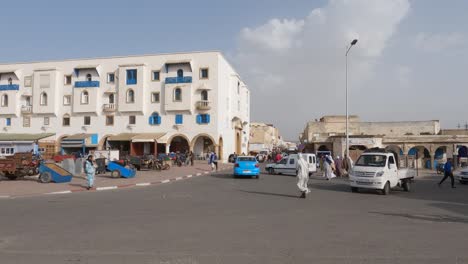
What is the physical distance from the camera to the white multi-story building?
4459 centimetres

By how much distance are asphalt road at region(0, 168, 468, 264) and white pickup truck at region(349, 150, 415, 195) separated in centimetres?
279

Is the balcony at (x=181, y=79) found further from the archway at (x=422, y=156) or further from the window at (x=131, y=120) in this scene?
the archway at (x=422, y=156)

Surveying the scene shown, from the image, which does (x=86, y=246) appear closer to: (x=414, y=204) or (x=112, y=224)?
(x=112, y=224)

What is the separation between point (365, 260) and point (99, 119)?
4585 centimetres

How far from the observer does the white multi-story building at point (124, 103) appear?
44594 mm

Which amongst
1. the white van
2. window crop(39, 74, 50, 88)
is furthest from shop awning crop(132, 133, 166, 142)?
the white van

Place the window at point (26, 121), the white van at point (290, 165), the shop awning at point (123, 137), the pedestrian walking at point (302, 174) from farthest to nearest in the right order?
the window at point (26, 121) → the shop awning at point (123, 137) → the white van at point (290, 165) → the pedestrian walking at point (302, 174)

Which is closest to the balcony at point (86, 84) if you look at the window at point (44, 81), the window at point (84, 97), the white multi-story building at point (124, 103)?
the white multi-story building at point (124, 103)

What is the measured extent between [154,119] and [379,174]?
113 feet

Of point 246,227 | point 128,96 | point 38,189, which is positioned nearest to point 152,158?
point 38,189

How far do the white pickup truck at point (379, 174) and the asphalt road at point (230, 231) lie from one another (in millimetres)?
2787

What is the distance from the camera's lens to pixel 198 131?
1754 inches

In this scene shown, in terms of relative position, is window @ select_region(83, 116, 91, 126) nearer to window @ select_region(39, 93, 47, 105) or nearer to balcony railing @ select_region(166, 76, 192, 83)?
window @ select_region(39, 93, 47, 105)

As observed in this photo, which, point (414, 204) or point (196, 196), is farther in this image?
point (196, 196)
